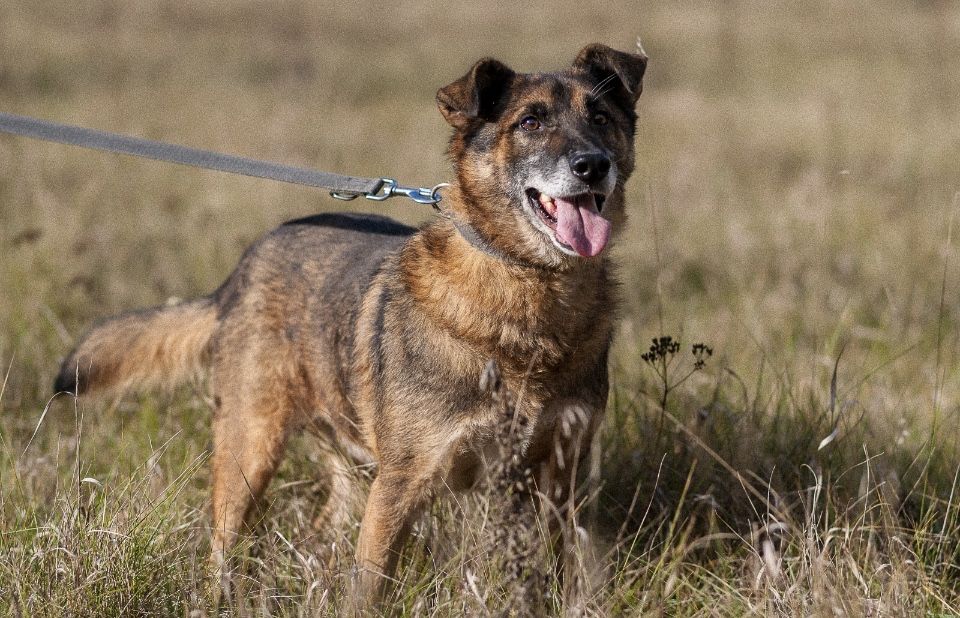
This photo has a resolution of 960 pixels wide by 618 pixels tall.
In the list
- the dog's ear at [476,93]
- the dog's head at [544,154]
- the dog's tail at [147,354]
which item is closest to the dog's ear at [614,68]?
the dog's head at [544,154]

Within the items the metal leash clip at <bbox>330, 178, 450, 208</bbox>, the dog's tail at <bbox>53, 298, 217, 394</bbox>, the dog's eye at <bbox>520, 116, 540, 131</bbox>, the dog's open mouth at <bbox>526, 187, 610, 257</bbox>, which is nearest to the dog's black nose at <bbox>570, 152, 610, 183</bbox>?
the dog's open mouth at <bbox>526, 187, 610, 257</bbox>

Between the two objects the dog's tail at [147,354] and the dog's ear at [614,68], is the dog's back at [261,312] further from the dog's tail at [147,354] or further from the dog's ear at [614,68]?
the dog's ear at [614,68]

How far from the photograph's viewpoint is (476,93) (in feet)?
11.8

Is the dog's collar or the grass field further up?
the dog's collar

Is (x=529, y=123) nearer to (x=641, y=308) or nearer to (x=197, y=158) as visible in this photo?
(x=197, y=158)

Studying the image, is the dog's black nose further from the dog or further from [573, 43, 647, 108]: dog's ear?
[573, 43, 647, 108]: dog's ear

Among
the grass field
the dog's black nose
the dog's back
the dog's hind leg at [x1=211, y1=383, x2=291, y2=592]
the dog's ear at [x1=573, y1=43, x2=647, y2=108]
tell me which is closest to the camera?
the grass field

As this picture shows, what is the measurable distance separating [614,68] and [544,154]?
527 mm

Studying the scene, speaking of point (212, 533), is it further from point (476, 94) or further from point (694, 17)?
point (694, 17)

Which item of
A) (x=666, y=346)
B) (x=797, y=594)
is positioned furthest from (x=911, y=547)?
(x=666, y=346)

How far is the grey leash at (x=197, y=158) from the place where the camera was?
3.79 m

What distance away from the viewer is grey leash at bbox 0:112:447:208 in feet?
12.4

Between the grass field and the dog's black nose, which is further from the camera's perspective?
the dog's black nose

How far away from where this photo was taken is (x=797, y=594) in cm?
309
